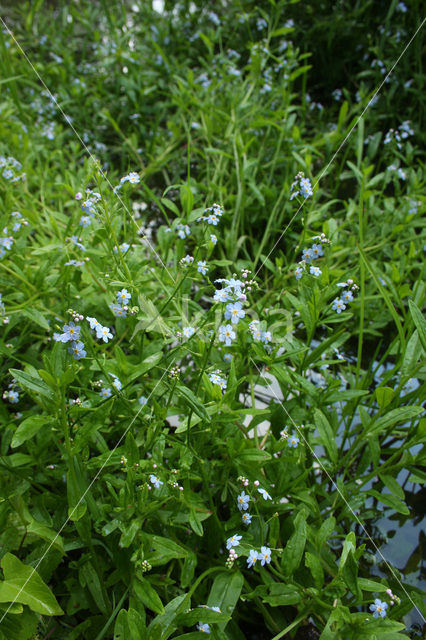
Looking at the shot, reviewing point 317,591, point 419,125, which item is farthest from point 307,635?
point 419,125

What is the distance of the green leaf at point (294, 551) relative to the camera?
4.11ft

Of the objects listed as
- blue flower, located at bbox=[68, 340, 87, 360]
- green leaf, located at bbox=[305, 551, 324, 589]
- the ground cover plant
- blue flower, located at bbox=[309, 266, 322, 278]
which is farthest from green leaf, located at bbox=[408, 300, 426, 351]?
blue flower, located at bbox=[68, 340, 87, 360]

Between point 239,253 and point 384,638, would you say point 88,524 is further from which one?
point 239,253

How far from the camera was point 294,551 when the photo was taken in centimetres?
126

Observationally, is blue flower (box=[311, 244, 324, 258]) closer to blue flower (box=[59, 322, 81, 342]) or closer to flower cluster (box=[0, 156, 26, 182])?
blue flower (box=[59, 322, 81, 342])

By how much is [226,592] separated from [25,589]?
17.9 inches

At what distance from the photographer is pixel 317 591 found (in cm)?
123

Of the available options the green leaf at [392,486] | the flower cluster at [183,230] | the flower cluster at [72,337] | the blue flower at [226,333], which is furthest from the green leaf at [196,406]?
the flower cluster at [183,230]

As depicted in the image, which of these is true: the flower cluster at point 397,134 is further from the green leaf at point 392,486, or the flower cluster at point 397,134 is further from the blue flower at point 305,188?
the green leaf at point 392,486

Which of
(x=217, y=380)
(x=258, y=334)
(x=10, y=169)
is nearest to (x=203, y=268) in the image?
(x=258, y=334)

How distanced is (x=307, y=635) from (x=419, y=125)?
2581mm

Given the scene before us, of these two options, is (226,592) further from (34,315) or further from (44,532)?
(34,315)

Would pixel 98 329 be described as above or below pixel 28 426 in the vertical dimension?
above

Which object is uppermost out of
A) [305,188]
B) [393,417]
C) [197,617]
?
[305,188]
